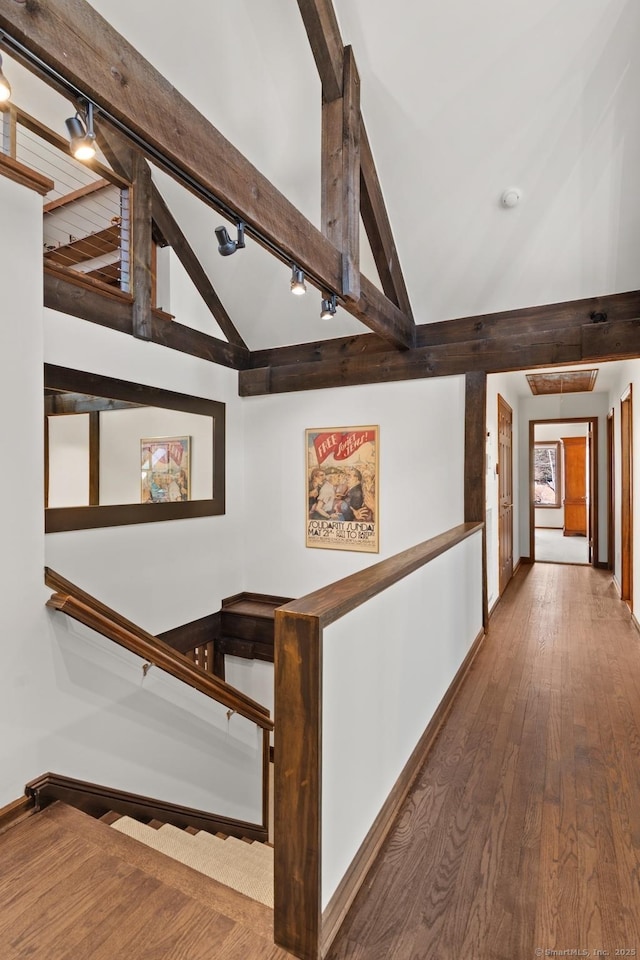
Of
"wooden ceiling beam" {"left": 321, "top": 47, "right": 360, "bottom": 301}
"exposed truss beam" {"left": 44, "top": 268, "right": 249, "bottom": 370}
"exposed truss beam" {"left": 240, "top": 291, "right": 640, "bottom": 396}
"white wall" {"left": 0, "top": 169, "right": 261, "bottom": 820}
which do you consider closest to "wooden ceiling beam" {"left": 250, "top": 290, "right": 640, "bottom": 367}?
"exposed truss beam" {"left": 240, "top": 291, "right": 640, "bottom": 396}

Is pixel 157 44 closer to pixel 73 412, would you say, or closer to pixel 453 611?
pixel 73 412

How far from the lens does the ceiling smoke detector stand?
329 cm

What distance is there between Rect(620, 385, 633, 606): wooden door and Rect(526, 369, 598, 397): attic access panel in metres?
0.63

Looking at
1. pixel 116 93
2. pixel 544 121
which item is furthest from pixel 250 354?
pixel 116 93

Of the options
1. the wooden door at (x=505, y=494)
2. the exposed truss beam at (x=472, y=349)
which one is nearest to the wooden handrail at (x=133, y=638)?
the exposed truss beam at (x=472, y=349)

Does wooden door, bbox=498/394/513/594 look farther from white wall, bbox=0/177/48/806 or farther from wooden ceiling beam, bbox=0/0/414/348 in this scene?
white wall, bbox=0/177/48/806

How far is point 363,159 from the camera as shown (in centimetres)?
326

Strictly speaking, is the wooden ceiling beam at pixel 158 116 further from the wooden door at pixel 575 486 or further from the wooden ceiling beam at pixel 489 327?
the wooden door at pixel 575 486

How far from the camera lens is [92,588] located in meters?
3.47

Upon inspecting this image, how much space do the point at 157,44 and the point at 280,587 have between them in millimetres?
4199

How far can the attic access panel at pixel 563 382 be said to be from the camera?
5.71 metres

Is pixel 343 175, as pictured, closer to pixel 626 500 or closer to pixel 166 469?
pixel 166 469

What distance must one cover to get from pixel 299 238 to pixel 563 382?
16.3ft

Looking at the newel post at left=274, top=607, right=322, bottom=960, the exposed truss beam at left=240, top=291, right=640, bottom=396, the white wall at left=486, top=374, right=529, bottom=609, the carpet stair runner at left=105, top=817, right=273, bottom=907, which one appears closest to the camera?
the newel post at left=274, top=607, right=322, bottom=960
